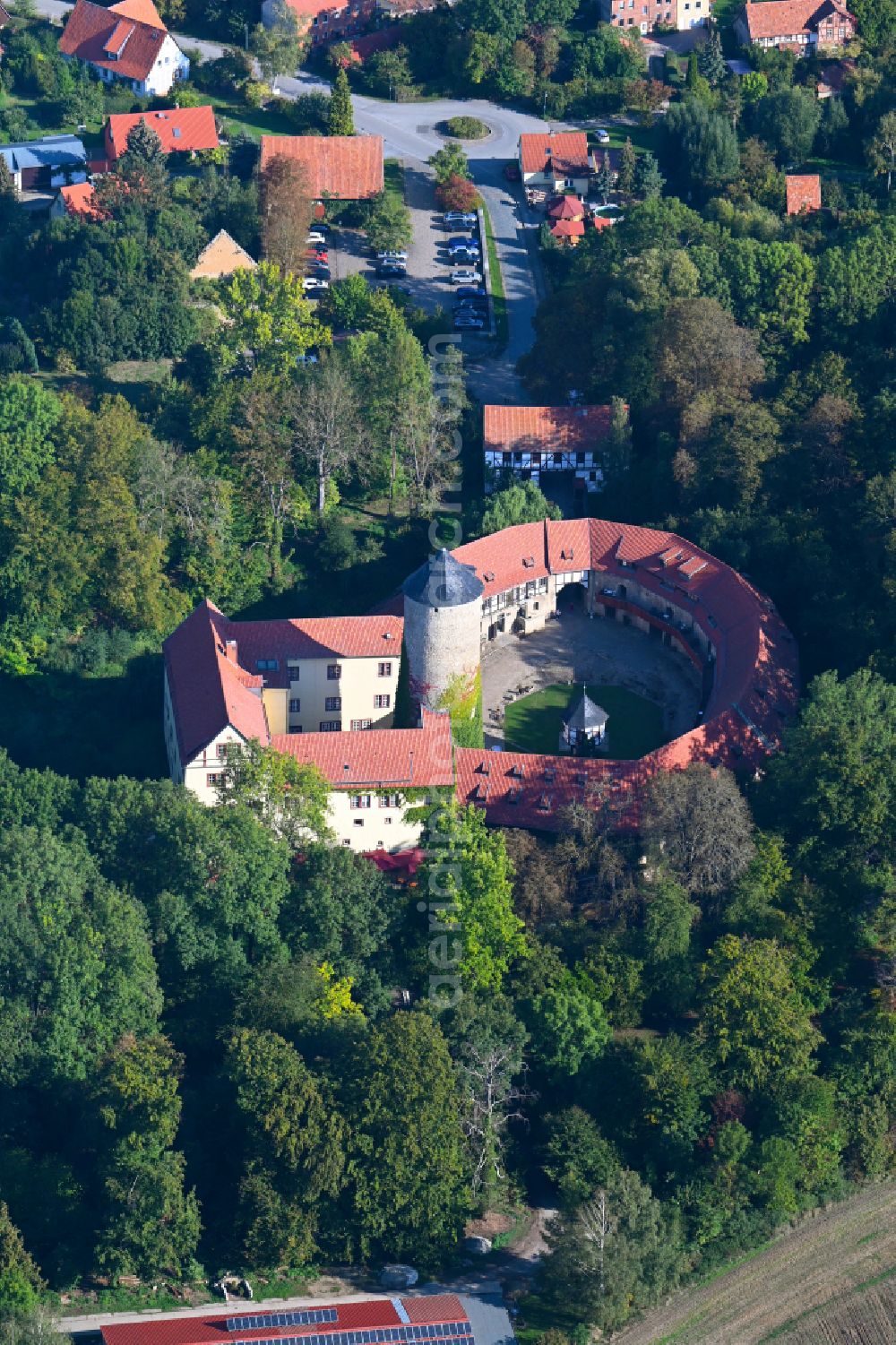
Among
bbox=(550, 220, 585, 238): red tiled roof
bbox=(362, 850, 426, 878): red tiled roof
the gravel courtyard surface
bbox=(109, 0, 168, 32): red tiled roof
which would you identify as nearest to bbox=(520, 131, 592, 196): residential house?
bbox=(550, 220, 585, 238): red tiled roof

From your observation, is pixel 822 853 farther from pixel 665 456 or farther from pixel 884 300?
pixel 884 300

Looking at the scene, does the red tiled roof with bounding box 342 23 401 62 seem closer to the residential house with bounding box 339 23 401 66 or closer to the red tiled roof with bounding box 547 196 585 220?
the residential house with bounding box 339 23 401 66

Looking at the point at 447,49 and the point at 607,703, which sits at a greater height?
the point at 447,49

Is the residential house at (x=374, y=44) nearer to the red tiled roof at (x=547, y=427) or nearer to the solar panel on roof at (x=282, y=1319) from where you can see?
the red tiled roof at (x=547, y=427)

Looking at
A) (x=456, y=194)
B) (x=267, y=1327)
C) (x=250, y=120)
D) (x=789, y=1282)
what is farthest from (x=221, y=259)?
(x=789, y=1282)

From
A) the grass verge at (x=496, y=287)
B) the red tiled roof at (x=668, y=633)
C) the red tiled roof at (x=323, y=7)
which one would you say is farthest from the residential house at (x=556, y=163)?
the red tiled roof at (x=668, y=633)

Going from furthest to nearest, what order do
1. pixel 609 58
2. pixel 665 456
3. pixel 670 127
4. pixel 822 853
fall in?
pixel 609 58, pixel 670 127, pixel 665 456, pixel 822 853

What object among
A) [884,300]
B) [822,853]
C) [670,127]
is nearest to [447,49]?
[670,127]
